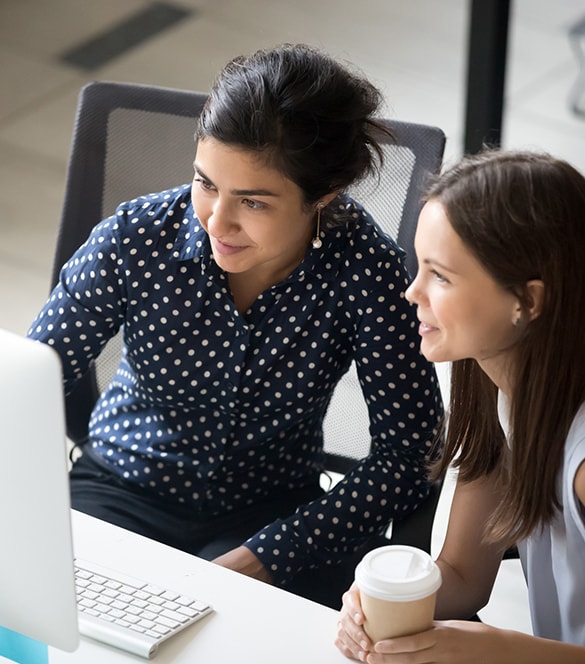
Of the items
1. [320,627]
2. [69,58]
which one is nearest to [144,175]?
[320,627]

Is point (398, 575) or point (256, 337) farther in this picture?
point (256, 337)

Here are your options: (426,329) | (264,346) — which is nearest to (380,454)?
(264,346)

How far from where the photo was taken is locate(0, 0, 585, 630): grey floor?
11.6 ft

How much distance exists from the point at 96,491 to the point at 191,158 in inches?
20.4

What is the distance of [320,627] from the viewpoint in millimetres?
1322

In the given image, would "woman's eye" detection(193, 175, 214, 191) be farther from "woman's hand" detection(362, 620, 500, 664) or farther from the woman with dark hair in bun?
"woman's hand" detection(362, 620, 500, 664)

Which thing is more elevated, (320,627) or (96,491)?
(320,627)

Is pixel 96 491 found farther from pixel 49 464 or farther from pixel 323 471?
pixel 49 464

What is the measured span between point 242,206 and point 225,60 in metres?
2.69

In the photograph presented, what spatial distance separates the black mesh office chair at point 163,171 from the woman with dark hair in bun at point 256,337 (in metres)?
0.04

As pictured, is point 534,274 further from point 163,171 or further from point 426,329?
point 163,171

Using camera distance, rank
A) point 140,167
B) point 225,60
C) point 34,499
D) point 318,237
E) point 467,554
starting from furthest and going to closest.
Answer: point 225,60, point 140,167, point 318,237, point 467,554, point 34,499

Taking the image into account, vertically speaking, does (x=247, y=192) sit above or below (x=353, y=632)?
above

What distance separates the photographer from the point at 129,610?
52.2 inches
